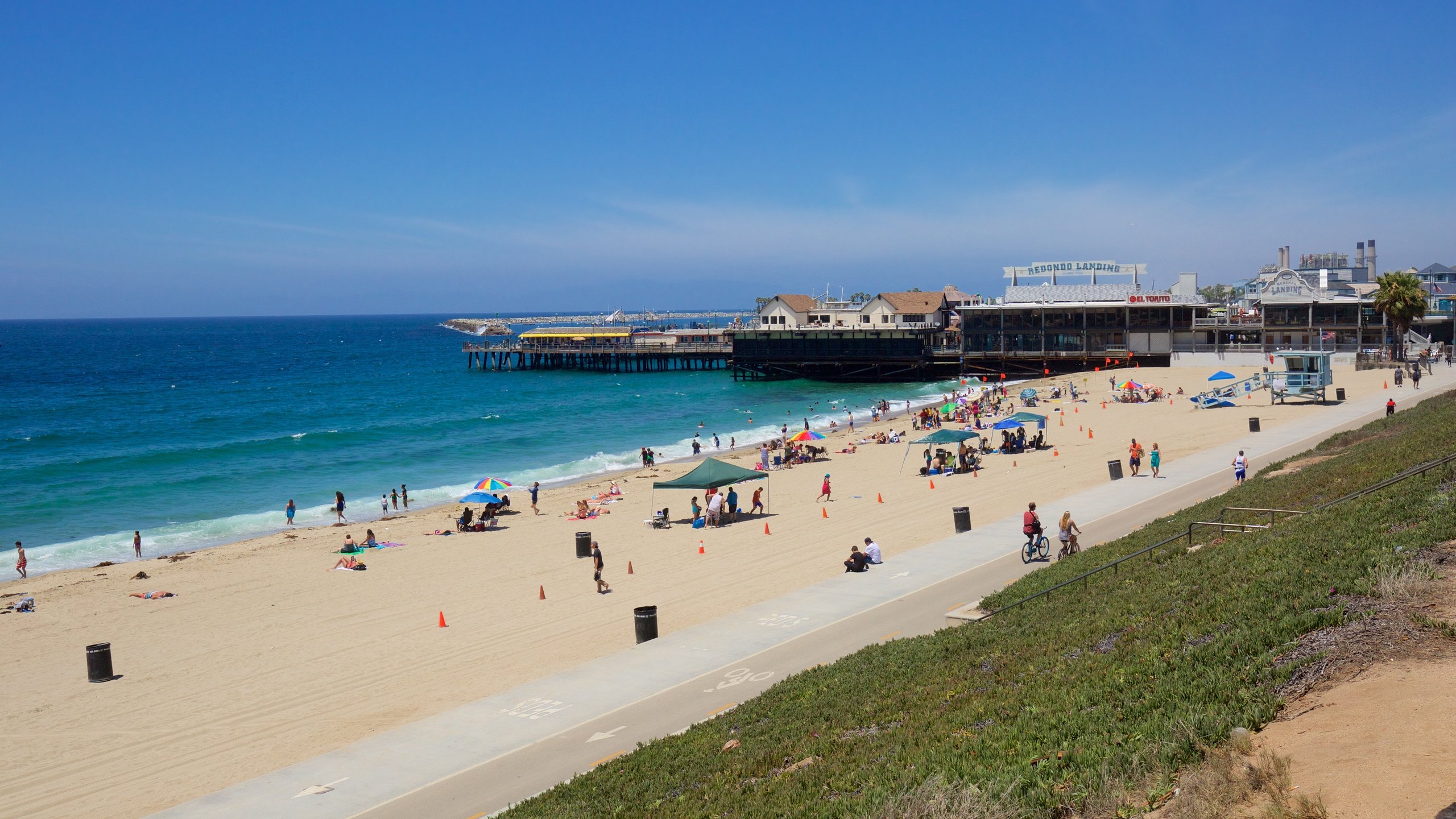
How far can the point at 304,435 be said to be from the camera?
55312 millimetres

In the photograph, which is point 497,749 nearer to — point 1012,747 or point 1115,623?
point 1012,747

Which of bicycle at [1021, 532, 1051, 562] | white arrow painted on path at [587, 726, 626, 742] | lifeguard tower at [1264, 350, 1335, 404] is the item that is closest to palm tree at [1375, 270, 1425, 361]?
lifeguard tower at [1264, 350, 1335, 404]

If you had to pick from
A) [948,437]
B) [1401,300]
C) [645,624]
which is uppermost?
[1401,300]

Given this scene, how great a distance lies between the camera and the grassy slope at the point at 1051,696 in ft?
25.4

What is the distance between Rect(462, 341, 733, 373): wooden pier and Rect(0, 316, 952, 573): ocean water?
3.77 m

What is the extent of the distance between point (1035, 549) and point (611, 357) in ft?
299

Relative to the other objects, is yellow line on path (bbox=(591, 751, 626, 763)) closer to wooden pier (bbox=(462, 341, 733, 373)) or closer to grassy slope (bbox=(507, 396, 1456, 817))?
grassy slope (bbox=(507, 396, 1456, 817))

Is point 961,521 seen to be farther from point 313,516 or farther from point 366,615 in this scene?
point 313,516

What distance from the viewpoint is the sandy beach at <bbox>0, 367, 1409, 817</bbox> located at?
13.5 meters

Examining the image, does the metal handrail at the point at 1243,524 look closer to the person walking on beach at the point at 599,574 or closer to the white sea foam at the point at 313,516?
the person walking on beach at the point at 599,574

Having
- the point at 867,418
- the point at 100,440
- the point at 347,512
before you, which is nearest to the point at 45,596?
the point at 347,512

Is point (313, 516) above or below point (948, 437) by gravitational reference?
below

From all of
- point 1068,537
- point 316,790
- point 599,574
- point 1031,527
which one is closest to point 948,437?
point 1031,527

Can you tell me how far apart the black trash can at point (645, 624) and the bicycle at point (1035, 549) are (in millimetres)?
7665
